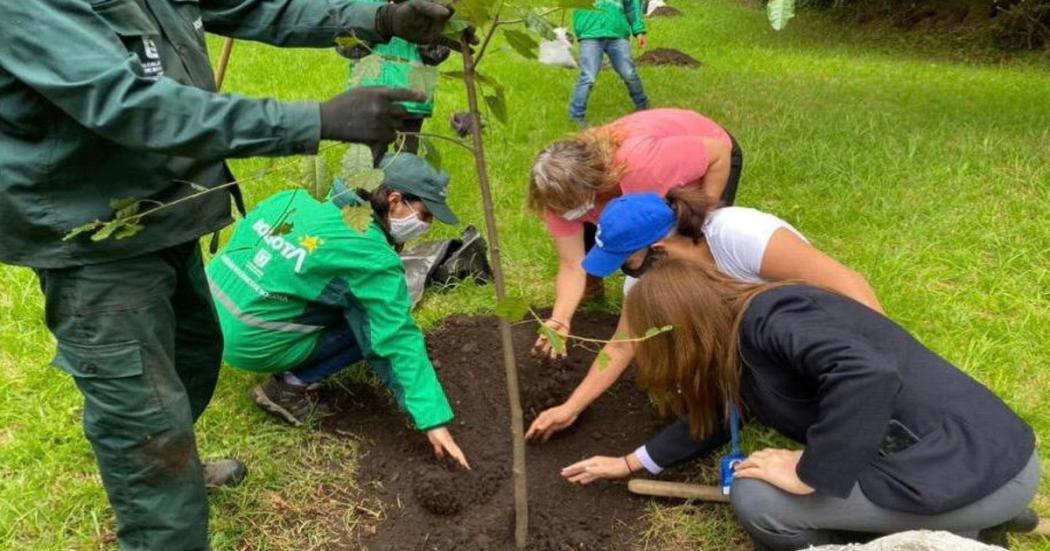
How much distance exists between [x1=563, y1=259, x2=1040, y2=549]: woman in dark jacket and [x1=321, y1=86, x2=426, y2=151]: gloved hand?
799 millimetres

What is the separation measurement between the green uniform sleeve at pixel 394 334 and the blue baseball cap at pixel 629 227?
0.57 metres

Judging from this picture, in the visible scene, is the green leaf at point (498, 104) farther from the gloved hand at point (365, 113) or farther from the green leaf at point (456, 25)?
the gloved hand at point (365, 113)

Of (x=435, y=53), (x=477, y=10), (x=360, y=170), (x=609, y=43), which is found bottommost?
(x=609, y=43)

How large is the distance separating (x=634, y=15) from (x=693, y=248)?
4.67m

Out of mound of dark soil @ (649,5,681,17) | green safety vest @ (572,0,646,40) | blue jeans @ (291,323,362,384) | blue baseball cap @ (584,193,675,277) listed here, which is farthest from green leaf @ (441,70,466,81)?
mound of dark soil @ (649,5,681,17)

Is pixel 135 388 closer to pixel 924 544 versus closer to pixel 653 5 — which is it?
pixel 924 544

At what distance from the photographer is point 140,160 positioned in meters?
1.82

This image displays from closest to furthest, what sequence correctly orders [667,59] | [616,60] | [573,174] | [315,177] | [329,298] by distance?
[315,177]
[329,298]
[573,174]
[616,60]
[667,59]

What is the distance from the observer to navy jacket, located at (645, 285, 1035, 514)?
71.2 inches

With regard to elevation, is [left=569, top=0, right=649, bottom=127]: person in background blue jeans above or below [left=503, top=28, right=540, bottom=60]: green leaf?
below

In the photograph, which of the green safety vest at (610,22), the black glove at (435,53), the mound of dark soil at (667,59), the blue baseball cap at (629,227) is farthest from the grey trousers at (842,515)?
the mound of dark soil at (667,59)

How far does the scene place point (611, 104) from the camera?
23.2ft

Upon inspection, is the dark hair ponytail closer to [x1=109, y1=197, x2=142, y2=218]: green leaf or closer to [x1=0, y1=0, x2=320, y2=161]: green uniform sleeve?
[x1=0, y1=0, x2=320, y2=161]: green uniform sleeve

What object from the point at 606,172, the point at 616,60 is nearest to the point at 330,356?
the point at 606,172
